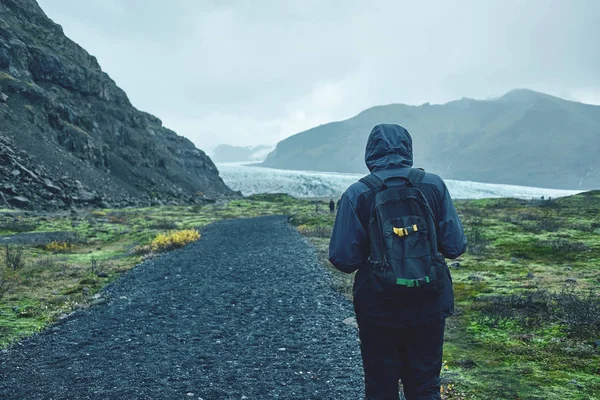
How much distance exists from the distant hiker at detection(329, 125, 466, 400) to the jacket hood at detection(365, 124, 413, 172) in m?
0.01

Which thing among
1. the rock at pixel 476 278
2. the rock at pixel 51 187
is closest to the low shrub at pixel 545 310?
the rock at pixel 476 278

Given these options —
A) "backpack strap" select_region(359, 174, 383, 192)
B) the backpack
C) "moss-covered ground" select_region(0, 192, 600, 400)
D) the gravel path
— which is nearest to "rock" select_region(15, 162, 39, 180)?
"moss-covered ground" select_region(0, 192, 600, 400)

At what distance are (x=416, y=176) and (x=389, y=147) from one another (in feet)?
1.50

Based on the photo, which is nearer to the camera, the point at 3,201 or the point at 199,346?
the point at 199,346

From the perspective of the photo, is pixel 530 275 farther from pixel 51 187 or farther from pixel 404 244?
pixel 51 187

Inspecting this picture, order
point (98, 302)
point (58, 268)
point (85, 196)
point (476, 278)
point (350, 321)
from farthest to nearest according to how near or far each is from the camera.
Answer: point (85, 196)
point (58, 268)
point (476, 278)
point (98, 302)
point (350, 321)

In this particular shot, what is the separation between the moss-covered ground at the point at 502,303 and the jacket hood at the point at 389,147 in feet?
12.0

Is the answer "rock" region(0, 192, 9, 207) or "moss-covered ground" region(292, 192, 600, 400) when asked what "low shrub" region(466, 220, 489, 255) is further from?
"rock" region(0, 192, 9, 207)

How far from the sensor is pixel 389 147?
4.17 meters

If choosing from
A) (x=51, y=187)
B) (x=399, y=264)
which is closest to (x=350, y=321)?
(x=399, y=264)

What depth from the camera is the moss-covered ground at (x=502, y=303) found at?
18.9 feet

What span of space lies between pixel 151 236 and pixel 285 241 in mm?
9768

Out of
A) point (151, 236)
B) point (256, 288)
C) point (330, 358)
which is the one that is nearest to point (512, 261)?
point (256, 288)

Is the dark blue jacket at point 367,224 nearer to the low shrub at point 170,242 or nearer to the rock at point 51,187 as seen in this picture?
the low shrub at point 170,242
